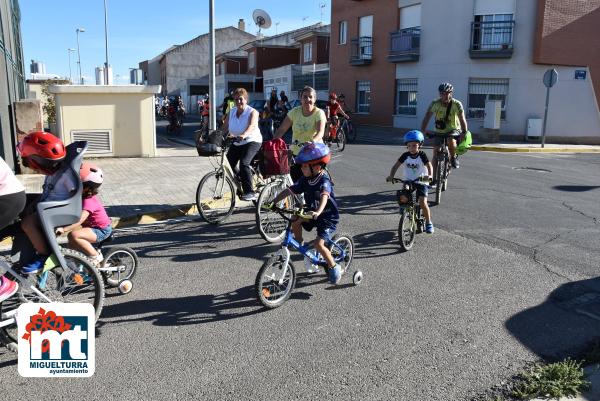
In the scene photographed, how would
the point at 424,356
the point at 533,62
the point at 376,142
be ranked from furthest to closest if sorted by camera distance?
the point at 533,62 → the point at 376,142 → the point at 424,356

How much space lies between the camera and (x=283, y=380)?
3.56 meters

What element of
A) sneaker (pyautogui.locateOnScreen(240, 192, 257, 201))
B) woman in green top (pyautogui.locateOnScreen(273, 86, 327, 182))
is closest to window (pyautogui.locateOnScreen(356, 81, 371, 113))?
woman in green top (pyautogui.locateOnScreen(273, 86, 327, 182))

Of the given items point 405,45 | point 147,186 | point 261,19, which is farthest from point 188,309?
point 261,19

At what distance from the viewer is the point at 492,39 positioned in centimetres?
2441

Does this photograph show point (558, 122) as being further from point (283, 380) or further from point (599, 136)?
point (283, 380)

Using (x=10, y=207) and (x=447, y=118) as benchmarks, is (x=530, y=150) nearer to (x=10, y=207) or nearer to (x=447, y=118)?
(x=447, y=118)

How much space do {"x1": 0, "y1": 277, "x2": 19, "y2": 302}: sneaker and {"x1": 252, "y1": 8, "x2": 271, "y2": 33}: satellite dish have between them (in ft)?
181

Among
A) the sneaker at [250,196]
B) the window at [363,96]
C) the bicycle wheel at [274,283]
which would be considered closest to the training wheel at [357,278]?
the bicycle wheel at [274,283]

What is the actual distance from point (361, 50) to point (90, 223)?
2841cm

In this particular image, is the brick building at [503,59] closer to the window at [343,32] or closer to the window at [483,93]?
the window at [483,93]

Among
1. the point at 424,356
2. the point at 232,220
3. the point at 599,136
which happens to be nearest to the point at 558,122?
the point at 599,136

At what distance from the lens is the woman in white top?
7465mm

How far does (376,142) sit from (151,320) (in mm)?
18464

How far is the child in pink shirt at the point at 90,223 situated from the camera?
4535mm
